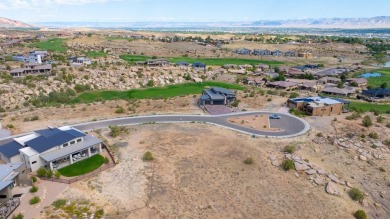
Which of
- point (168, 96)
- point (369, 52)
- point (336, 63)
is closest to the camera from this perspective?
point (168, 96)

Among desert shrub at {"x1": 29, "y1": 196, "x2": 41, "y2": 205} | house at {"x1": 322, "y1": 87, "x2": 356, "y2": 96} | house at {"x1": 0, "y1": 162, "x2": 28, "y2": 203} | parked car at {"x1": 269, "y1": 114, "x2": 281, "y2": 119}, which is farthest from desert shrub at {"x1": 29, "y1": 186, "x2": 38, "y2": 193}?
house at {"x1": 322, "y1": 87, "x2": 356, "y2": 96}

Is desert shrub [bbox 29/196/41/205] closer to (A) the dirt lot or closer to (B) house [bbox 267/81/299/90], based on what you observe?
(A) the dirt lot

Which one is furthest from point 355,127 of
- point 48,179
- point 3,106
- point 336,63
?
point 336,63

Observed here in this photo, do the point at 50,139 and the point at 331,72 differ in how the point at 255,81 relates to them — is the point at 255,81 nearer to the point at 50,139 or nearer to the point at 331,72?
the point at 331,72

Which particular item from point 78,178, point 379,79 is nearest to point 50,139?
point 78,178

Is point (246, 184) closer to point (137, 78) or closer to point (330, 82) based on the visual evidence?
point (137, 78)
